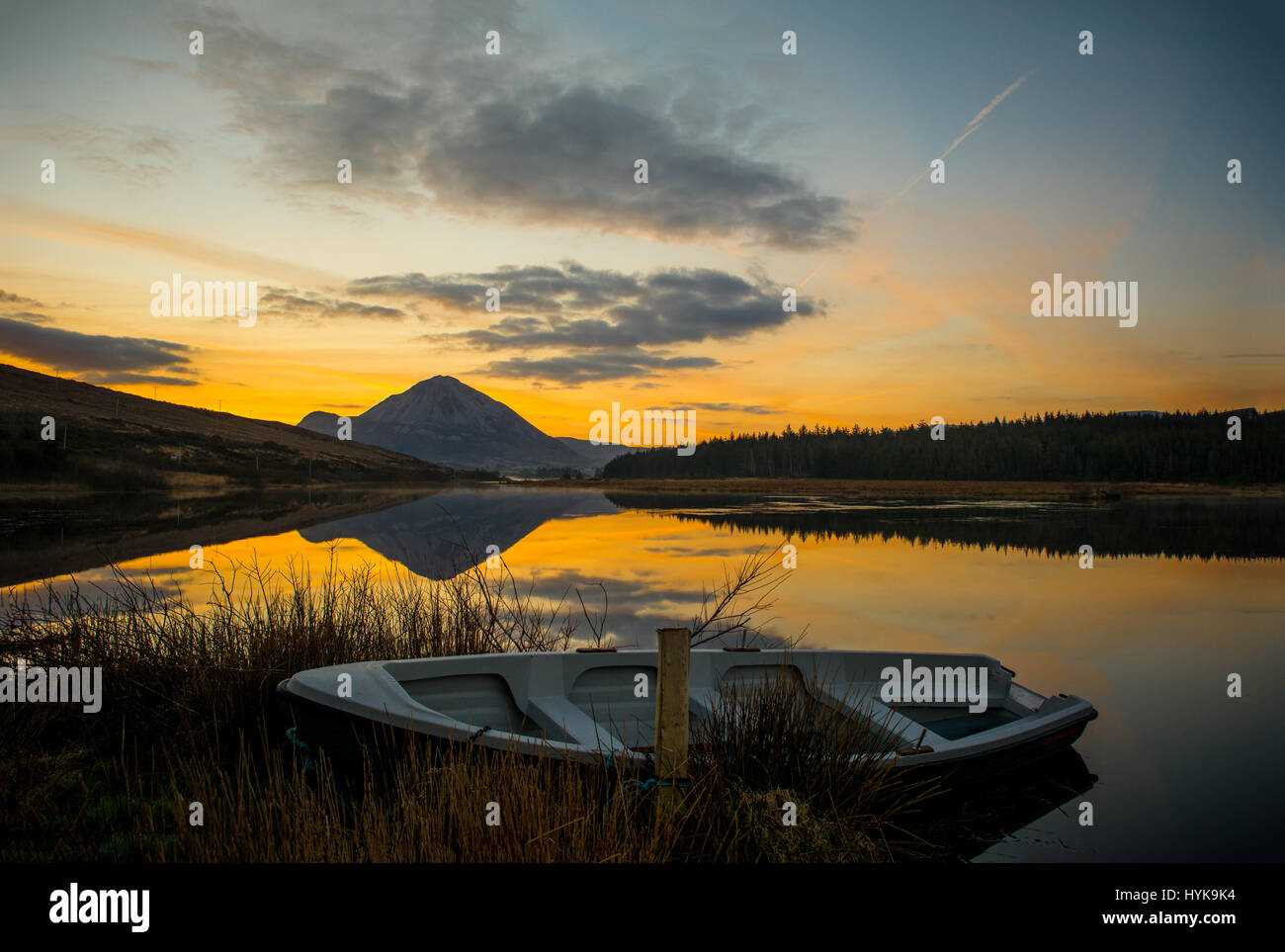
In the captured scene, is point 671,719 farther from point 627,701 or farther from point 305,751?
point 305,751

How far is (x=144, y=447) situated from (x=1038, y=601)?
251 ft

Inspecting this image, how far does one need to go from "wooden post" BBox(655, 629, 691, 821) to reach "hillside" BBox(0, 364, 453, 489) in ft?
189

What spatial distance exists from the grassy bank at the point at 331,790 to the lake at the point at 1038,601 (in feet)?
5.52

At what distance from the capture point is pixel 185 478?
64625 mm

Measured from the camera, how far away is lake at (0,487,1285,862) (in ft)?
20.3

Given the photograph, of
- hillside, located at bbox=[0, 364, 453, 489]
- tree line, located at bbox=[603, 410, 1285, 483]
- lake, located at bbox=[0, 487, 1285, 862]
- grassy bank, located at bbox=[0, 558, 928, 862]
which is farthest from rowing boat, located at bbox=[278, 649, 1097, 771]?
tree line, located at bbox=[603, 410, 1285, 483]

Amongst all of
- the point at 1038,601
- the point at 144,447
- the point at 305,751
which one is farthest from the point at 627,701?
the point at 144,447

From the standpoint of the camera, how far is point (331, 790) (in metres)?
4.21

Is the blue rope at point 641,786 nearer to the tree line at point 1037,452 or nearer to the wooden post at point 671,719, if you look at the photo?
the wooden post at point 671,719

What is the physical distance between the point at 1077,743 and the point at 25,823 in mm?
8512
